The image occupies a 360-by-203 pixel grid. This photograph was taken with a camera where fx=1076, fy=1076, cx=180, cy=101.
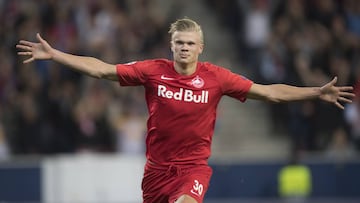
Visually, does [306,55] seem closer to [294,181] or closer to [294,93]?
[294,181]

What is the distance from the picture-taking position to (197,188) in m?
9.53

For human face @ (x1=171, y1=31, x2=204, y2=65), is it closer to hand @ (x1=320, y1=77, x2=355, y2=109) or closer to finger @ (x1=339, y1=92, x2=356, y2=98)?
hand @ (x1=320, y1=77, x2=355, y2=109)

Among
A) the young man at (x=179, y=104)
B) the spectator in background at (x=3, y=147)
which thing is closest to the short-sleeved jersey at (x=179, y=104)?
the young man at (x=179, y=104)

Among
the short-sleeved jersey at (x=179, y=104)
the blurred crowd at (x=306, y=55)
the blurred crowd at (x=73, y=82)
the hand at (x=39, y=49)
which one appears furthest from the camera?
the blurred crowd at (x=306, y=55)

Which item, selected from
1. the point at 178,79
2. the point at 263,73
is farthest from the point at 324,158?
the point at 178,79

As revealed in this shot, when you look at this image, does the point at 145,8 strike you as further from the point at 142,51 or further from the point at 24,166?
the point at 24,166

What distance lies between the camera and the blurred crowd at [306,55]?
59.8ft

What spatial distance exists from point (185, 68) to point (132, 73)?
18.9 inches

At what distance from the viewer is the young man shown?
31.4ft

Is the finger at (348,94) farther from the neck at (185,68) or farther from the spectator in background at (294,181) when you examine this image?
the spectator in background at (294,181)

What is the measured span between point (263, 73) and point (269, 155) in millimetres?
1509

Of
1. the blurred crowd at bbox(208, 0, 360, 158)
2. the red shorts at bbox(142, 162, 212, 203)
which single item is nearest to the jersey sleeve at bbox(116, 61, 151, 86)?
the red shorts at bbox(142, 162, 212, 203)

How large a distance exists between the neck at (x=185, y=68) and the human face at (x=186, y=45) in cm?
10

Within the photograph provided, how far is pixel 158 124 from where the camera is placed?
9703 mm
